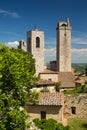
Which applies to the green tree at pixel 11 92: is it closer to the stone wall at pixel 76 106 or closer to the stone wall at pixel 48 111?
the stone wall at pixel 48 111

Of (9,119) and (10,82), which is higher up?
(10,82)

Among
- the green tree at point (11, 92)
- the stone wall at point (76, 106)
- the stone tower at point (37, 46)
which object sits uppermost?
the stone tower at point (37, 46)

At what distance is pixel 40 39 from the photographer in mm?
55312

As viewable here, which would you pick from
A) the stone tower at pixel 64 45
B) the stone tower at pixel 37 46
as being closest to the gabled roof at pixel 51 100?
the stone tower at pixel 37 46

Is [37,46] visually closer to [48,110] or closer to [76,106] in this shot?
[76,106]

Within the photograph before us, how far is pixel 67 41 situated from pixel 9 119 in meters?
45.5

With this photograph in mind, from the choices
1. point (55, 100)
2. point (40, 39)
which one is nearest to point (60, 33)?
point (40, 39)

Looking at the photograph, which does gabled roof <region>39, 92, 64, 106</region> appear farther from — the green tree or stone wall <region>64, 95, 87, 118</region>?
the green tree

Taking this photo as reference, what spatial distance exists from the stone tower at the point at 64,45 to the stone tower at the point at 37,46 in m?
6.48

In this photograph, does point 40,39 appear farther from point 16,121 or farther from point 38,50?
point 16,121

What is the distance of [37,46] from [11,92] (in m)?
36.5

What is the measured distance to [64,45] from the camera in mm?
61125

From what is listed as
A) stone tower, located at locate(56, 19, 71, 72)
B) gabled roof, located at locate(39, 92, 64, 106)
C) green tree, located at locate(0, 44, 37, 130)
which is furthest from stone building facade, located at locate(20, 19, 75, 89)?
green tree, located at locate(0, 44, 37, 130)

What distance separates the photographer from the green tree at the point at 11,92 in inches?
666
